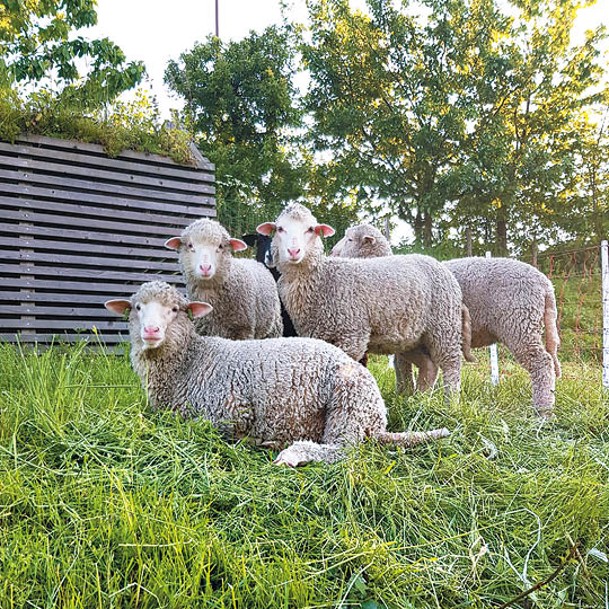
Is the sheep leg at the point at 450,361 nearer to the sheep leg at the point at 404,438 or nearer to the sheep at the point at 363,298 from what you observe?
the sheep at the point at 363,298

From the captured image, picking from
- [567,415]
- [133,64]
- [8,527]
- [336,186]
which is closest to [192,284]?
[8,527]

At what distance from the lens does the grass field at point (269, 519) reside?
1.55 meters

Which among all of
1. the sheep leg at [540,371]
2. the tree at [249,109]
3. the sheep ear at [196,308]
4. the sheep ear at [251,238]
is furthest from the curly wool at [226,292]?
the tree at [249,109]

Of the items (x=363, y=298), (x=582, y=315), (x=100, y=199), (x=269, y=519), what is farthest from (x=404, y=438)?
(x=582, y=315)

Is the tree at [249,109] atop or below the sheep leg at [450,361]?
atop

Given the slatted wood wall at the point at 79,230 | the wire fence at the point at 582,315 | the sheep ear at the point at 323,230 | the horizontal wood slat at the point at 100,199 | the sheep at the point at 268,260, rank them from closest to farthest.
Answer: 1. the sheep ear at the point at 323,230
2. the sheep at the point at 268,260
3. the slatted wood wall at the point at 79,230
4. the horizontal wood slat at the point at 100,199
5. the wire fence at the point at 582,315

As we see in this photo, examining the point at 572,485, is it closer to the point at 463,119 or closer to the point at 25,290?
the point at 25,290

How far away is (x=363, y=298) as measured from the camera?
363 centimetres

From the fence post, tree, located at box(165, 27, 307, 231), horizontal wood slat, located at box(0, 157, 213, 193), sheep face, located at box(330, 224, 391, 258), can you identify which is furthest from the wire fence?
tree, located at box(165, 27, 307, 231)

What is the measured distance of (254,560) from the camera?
1.61 metres

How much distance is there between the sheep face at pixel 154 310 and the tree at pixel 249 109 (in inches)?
536

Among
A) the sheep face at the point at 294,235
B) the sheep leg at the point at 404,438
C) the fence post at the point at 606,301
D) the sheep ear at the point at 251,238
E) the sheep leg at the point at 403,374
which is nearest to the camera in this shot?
the sheep leg at the point at 404,438

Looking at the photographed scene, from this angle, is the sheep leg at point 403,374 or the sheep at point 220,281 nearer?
the sheep at point 220,281

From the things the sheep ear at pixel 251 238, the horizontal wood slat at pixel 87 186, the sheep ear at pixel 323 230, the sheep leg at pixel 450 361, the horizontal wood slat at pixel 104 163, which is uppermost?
the horizontal wood slat at pixel 104 163
